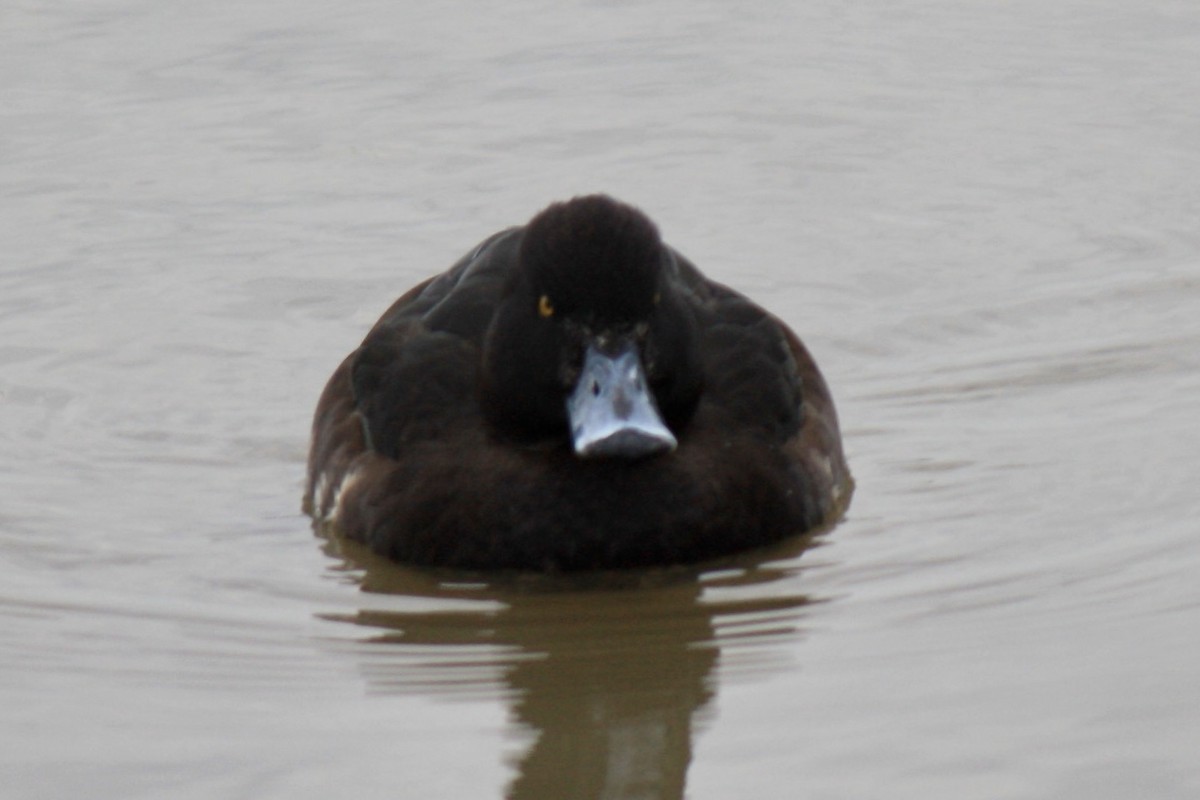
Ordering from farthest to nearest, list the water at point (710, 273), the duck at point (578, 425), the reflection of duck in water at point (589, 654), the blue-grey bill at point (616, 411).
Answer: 1. the duck at point (578, 425)
2. the blue-grey bill at point (616, 411)
3. the water at point (710, 273)
4. the reflection of duck in water at point (589, 654)

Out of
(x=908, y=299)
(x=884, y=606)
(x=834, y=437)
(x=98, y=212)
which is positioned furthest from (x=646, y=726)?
(x=98, y=212)

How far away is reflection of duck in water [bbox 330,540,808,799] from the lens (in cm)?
592

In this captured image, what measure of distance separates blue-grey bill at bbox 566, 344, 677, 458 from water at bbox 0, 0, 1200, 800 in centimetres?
47

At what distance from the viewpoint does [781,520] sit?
25.6ft

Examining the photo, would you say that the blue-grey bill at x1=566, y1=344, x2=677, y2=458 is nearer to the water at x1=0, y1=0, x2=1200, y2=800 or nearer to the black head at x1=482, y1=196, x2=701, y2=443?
the black head at x1=482, y1=196, x2=701, y2=443

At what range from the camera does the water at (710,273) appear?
6.03m

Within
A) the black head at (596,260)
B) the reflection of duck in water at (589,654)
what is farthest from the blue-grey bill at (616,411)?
the reflection of duck in water at (589,654)

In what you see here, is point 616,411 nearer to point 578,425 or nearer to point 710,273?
point 578,425

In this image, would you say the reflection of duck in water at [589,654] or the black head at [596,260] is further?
the black head at [596,260]

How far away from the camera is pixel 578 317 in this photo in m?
7.36

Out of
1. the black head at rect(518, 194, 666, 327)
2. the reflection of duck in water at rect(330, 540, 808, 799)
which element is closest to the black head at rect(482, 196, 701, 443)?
the black head at rect(518, 194, 666, 327)

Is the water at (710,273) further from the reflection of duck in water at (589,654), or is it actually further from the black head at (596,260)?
the black head at (596,260)

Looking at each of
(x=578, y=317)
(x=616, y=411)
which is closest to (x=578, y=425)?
(x=616, y=411)

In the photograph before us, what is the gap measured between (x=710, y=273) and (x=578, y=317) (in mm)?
3529
